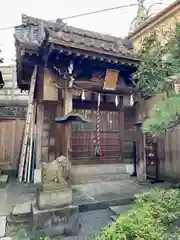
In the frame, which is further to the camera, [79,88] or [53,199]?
[79,88]

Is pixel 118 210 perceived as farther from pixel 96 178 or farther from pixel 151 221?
pixel 96 178

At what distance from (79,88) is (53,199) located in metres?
3.62

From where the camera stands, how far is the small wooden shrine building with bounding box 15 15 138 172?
5906 mm

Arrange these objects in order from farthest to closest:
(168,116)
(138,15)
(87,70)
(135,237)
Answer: (138,15)
(87,70)
(168,116)
(135,237)

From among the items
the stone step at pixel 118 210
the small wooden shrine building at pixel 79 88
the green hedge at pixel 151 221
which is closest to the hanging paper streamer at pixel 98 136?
the small wooden shrine building at pixel 79 88

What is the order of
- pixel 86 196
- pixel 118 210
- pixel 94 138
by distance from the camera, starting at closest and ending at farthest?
1. pixel 118 210
2. pixel 86 196
3. pixel 94 138

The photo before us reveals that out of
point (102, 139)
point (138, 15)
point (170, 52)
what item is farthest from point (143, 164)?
point (138, 15)

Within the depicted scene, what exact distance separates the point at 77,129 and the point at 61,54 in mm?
2566

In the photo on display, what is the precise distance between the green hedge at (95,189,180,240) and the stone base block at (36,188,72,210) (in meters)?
1.24

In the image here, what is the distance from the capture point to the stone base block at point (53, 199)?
394 cm

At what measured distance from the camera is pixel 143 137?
7.40 metres

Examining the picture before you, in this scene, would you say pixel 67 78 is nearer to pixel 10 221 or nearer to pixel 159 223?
pixel 10 221

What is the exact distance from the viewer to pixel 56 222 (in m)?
3.88

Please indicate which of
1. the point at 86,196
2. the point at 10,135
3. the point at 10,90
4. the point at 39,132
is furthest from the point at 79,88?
the point at 10,90
